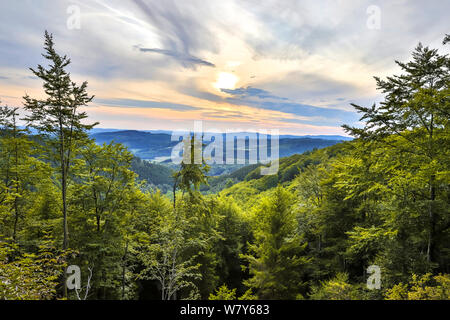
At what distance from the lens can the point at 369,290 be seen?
35.5 ft

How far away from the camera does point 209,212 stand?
14977mm

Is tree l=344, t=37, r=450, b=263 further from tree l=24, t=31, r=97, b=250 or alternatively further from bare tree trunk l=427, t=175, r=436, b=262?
tree l=24, t=31, r=97, b=250

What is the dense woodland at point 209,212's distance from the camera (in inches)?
371

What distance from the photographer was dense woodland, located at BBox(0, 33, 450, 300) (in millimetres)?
9422

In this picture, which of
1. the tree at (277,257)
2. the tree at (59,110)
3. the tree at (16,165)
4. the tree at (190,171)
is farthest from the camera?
the tree at (190,171)

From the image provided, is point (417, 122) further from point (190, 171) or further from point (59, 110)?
point (59, 110)

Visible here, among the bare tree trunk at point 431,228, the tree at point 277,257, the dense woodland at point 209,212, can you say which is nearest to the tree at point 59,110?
the dense woodland at point 209,212

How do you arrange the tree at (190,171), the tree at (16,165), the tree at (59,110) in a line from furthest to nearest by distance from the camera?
the tree at (190,171) < the tree at (16,165) < the tree at (59,110)

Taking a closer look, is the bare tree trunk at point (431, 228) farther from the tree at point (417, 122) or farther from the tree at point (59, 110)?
the tree at point (59, 110)

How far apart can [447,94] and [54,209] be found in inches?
1035

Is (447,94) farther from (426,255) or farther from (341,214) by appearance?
(341,214)

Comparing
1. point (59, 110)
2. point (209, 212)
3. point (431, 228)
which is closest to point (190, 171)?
point (209, 212)
